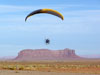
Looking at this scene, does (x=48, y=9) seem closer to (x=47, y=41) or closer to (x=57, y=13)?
(x=57, y=13)

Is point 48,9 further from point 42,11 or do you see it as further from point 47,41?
point 47,41

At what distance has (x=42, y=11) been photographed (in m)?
30.7

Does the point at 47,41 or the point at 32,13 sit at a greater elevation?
the point at 32,13

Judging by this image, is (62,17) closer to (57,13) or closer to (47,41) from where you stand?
(57,13)

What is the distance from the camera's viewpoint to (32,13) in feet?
105

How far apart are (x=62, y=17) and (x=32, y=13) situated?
12.0 feet

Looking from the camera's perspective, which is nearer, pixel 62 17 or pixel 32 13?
pixel 62 17

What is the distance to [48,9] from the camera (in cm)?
3075

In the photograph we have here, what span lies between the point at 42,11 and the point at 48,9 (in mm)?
640

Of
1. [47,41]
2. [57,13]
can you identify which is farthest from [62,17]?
[47,41]

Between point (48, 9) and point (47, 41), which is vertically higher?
point (48, 9)

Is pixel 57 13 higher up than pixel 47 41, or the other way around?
pixel 57 13

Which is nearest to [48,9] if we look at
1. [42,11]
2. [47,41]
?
[42,11]

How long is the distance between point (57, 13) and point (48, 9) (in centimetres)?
102
